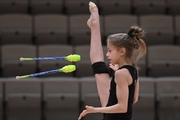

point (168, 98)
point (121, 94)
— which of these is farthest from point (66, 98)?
point (121, 94)

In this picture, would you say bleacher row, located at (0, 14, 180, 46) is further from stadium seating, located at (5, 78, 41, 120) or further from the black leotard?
the black leotard

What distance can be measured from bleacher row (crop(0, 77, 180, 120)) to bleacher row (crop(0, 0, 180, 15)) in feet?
5.68

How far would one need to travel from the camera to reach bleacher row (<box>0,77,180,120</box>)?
5609mm

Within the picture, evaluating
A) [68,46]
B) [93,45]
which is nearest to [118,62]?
[93,45]

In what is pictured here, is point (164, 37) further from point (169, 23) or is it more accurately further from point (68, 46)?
point (68, 46)

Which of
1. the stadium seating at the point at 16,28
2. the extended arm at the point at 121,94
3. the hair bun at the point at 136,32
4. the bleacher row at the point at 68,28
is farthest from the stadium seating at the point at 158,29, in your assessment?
the extended arm at the point at 121,94

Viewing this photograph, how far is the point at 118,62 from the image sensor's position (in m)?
2.84

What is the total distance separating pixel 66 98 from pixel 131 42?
2.94 meters

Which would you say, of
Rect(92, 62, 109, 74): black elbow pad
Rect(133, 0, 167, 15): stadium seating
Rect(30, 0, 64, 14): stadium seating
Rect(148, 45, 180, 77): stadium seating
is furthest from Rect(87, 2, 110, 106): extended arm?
Rect(133, 0, 167, 15): stadium seating

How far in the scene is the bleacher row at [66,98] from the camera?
5609mm

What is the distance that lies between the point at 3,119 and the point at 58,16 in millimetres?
1740

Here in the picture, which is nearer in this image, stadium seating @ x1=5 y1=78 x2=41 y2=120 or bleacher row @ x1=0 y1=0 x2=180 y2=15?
stadium seating @ x1=5 y1=78 x2=41 y2=120

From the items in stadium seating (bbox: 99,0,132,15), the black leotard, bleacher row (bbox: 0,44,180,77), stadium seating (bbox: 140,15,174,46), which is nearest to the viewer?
the black leotard

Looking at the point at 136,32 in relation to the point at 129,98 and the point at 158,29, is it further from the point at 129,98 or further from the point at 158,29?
the point at 158,29
